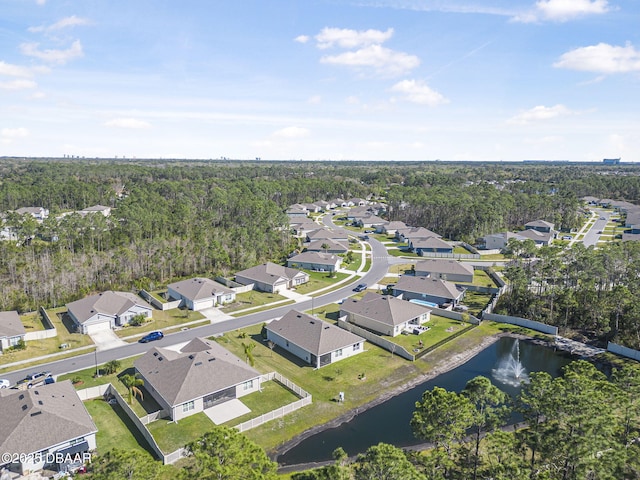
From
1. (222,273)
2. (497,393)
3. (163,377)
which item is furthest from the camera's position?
(222,273)

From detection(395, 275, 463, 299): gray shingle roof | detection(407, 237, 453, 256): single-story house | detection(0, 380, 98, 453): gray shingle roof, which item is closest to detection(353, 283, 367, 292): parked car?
detection(395, 275, 463, 299): gray shingle roof

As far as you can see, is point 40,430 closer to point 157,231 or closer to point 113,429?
point 113,429

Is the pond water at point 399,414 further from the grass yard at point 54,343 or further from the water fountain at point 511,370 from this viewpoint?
the grass yard at point 54,343

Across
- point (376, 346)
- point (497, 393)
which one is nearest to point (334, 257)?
point (376, 346)

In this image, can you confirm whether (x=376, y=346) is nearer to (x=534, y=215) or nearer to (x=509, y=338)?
(x=509, y=338)

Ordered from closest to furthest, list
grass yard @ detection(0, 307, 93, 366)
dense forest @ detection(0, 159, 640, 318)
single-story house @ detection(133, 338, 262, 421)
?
single-story house @ detection(133, 338, 262, 421) → grass yard @ detection(0, 307, 93, 366) → dense forest @ detection(0, 159, 640, 318)

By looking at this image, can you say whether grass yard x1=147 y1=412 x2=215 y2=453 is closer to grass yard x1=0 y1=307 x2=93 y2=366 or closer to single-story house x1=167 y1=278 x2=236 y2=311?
grass yard x1=0 y1=307 x2=93 y2=366
